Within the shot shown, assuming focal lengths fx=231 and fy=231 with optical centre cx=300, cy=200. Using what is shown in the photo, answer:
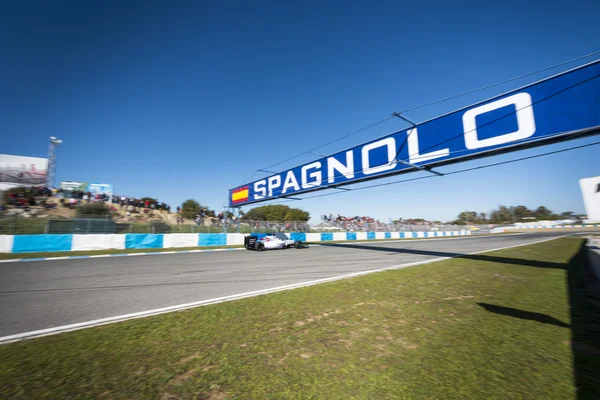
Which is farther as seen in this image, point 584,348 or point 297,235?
point 297,235

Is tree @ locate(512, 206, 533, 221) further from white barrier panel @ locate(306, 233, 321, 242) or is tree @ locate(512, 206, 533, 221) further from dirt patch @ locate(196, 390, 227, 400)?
dirt patch @ locate(196, 390, 227, 400)

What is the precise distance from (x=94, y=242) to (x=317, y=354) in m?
19.2

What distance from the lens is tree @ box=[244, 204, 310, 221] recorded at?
89000 mm

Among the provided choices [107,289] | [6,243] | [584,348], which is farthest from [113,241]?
[584,348]

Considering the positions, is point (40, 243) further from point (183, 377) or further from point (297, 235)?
point (297, 235)

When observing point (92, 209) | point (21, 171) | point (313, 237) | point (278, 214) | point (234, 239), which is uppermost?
point (21, 171)

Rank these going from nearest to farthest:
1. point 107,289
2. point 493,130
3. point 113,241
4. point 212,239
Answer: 1. point 107,289
2. point 493,130
3. point 113,241
4. point 212,239

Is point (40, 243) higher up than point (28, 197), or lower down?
lower down

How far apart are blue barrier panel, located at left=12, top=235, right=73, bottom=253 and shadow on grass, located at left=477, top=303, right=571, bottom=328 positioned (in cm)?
2096

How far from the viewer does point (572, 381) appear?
219 cm

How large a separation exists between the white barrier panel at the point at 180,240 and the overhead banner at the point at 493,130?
1325cm

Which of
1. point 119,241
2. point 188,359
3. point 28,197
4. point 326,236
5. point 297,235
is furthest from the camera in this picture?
point 28,197

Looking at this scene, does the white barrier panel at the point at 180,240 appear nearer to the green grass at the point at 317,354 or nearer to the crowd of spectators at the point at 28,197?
the green grass at the point at 317,354

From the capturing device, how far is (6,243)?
43.9ft
